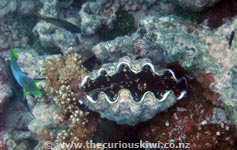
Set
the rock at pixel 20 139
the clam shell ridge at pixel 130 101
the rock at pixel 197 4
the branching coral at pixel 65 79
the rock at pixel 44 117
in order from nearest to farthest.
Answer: the clam shell ridge at pixel 130 101 < the rock at pixel 197 4 < the branching coral at pixel 65 79 < the rock at pixel 44 117 < the rock at pixel 20 139

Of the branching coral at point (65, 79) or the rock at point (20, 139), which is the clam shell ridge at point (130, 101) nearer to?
the branching coral at point (65, 79)

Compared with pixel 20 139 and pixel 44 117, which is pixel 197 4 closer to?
pixel 44 117

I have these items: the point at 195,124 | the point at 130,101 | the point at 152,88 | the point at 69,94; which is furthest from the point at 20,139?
the point at 195,124

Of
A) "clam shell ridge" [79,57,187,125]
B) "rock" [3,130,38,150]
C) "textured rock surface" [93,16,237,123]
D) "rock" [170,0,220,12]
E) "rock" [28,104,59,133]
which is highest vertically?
"rock" [170,0,220,12]

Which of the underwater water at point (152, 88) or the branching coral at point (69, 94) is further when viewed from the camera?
the branching coral at point (69, 94)

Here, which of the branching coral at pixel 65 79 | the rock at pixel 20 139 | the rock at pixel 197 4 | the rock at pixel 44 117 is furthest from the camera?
the rock at pixel 20 139

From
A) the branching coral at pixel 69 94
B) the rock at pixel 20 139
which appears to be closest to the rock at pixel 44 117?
the branching coral at pixel 69 94

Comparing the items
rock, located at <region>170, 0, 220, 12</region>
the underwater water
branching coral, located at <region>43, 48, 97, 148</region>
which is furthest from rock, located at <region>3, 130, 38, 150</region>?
rock, located at <region>170, 0, 220, 12</region>

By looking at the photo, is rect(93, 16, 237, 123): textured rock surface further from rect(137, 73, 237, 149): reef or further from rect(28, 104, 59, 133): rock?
rect(28, 104, 59, 133): rock
